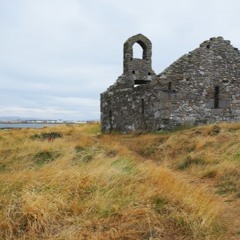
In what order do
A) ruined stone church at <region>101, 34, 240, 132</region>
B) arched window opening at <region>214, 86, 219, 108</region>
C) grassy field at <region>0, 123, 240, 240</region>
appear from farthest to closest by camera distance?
arched window opening at <region>214, 86, 219, 108</region> → ruined stone church at <region>101, 34, 240, 132</region> → grassy field at <region>0, 123, 240, 240</region>

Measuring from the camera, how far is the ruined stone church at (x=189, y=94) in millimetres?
17781

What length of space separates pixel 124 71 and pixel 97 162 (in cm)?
1430

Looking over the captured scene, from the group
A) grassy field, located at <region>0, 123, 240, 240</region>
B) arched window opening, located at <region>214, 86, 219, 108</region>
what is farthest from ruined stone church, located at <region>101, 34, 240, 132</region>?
grassy field, located at <region>0, 123, 240, 240</region>

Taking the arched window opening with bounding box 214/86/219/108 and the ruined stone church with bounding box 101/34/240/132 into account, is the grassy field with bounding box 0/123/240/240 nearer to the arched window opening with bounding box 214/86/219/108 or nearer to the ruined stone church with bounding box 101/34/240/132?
the ruined stone church with bounding box 101/34/240/132

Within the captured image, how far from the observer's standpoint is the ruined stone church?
17.8m

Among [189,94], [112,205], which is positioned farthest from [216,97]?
[112,205]

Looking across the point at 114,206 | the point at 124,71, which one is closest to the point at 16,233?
the point at 114,206

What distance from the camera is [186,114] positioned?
18094mm

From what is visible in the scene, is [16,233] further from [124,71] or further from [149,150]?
[124,71]

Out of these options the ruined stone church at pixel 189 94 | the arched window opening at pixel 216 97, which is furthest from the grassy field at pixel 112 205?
the arched window opening at pixel 216 97

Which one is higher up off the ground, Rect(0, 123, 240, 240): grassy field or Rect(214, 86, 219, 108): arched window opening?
Rect(214, 86, 219, 108): arched window opening

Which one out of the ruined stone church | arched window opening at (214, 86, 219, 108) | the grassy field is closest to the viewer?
the grassy field

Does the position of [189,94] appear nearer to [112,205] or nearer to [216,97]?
[216,97]

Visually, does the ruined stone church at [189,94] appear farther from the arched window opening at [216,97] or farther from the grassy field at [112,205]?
the grassy field at [112,205]
